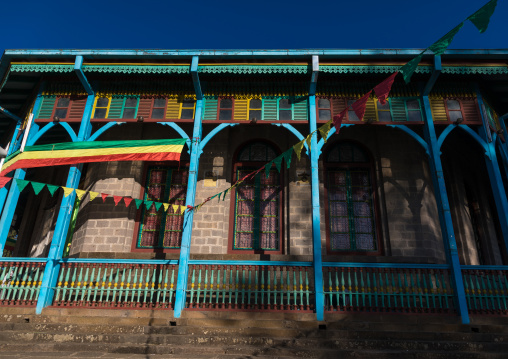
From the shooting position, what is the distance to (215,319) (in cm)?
644

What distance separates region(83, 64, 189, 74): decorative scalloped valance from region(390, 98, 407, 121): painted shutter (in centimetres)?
442

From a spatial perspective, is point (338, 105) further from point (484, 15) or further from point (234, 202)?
point (484, 15)

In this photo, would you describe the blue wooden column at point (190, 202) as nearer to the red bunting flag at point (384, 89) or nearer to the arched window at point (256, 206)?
the arched window at point (256, 206)

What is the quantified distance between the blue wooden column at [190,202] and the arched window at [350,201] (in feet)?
11.2

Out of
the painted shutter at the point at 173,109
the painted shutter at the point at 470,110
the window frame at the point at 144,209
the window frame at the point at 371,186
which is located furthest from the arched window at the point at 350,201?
the painted shutter at the point at 173,109

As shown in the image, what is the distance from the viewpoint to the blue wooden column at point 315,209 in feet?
22.1

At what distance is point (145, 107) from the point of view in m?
8.41

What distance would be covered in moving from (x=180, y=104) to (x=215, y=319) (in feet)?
14.9

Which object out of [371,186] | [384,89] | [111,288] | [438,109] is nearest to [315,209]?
[384,89]

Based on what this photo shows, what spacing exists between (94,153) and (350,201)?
19.2 ft

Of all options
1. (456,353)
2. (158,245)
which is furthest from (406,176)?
(158,245)

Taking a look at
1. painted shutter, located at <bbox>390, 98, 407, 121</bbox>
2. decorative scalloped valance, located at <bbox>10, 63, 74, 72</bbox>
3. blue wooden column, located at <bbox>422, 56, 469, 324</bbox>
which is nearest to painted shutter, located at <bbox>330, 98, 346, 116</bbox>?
painted shutter, located at <bbox>390, 98, 407, 121</bbox>

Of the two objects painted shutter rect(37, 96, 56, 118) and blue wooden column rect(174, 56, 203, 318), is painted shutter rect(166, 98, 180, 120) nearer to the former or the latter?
blue wooden column rect(174, 56, 203, 318)

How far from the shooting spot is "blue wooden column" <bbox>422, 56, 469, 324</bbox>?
6.71m
